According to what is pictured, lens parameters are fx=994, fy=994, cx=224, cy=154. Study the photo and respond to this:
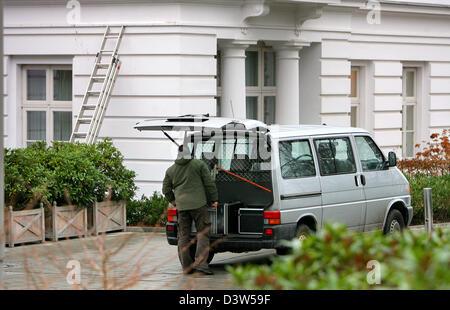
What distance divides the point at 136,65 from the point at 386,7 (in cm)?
787

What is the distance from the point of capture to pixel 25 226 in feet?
52.2

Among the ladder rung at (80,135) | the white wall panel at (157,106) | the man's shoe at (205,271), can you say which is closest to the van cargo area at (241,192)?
the man's shoe at (205,271)

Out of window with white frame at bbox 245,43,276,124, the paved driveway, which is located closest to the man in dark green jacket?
the paved driveway

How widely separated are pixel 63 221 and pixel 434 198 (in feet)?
24.0

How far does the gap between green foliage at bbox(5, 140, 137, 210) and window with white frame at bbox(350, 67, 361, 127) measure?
28.9 ft

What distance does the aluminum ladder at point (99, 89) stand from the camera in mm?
19891

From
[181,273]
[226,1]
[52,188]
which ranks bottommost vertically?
[181,273]

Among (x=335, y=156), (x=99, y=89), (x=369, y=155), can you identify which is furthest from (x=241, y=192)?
(x=99, y=89)

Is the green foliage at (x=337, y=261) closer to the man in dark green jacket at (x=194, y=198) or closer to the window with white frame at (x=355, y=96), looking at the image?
the man in dark green jacket at (x=194, y=198)

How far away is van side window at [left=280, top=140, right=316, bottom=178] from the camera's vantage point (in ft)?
43.8

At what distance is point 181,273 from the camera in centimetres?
1346

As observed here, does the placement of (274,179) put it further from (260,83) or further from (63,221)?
(260,83)

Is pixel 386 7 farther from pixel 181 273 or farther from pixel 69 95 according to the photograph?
pixel 181 273
